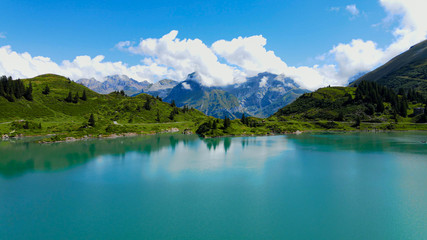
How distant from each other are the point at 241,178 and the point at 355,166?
30.6 metres

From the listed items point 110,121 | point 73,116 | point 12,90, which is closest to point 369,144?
point 110,121

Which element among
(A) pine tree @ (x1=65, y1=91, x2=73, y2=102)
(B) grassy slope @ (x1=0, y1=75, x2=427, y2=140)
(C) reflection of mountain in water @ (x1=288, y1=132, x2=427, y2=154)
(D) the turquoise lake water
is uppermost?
(A) pine tree @ (x1=65, y1=91, x2=73, y2=102)

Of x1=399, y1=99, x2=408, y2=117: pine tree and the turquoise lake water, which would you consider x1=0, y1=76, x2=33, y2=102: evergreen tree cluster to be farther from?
x1=399, y1=99, x2=408, y2=117: pine tree

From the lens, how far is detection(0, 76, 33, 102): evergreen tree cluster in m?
153

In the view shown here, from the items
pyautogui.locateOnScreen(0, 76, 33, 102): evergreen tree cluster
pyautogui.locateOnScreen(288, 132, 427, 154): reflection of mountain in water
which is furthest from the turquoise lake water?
pyautogui.locateOnScreen(0, 76, 33, 102): evergreen tree cluster

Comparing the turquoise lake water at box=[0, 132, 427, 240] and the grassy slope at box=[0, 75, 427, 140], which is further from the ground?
the grassy slope at box=[0, 75, 427, 140]

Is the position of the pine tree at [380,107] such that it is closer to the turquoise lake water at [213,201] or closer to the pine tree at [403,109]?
the pine tree at [403,109]

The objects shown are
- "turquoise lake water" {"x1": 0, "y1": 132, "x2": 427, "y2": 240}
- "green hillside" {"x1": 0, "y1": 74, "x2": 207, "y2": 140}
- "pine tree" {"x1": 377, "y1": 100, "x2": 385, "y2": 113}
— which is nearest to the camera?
"turquoise lake water" {"x1": 0, "y1": 132, "x2": 427, "y2": 240}

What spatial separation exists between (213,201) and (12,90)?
187373 mm

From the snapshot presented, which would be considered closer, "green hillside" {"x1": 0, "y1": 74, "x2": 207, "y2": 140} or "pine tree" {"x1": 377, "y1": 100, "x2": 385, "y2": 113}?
"green hillside" {"x1": 0, "y1": 74, "x2": 207, "y2": 140}

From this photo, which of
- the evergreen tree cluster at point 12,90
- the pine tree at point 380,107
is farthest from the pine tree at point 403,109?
the evergreen tree cluster at point 12,90

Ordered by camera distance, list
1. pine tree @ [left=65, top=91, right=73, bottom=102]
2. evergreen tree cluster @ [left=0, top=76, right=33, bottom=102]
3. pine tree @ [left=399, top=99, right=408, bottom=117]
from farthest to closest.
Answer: pine tree @ [left=65, top=91, right=73, bottom=102] < pine tree @ [left=399, top=99, right=408, bottom=117] < evergreen tree cluster @ [left=0, top=76, right=33, bottom=102]

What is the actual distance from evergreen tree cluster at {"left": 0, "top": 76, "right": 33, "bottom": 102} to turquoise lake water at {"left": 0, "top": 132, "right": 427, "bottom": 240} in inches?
5181

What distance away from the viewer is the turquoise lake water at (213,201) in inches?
967
